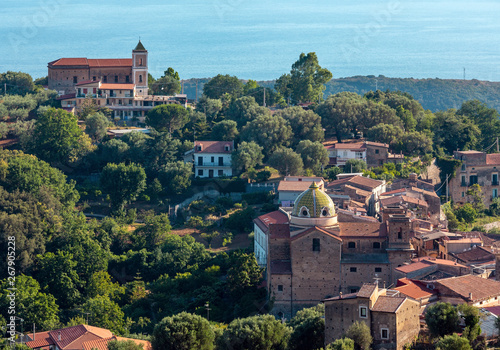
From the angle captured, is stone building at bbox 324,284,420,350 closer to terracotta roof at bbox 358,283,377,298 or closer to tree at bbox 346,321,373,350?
terracotta roof at bbox 358,283,377,298

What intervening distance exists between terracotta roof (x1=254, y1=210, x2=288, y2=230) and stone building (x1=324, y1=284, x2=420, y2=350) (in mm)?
15188

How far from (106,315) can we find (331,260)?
13996 mm

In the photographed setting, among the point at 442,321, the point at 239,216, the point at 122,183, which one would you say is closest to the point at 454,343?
the point at 442,321

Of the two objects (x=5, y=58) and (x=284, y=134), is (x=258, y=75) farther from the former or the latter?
(x=284, y=134)

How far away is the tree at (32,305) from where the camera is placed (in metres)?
56.5

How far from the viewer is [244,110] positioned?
8850 centimetres

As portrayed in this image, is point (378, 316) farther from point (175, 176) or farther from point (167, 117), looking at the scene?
point (167, 117)

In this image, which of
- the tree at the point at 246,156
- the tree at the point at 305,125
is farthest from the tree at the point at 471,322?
the tree at the point at 305,125

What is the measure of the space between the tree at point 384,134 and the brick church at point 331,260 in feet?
90.6

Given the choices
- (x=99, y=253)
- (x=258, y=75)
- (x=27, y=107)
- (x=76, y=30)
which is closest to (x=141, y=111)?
(x=27, y=107)

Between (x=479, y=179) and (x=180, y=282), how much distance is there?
26693mm

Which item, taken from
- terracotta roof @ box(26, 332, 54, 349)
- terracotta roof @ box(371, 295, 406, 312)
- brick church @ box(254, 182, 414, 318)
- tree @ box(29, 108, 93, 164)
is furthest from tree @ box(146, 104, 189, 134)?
terracotta roof @ box(371, 295, 406, 312)

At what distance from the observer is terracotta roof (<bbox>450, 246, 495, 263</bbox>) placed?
177 feet

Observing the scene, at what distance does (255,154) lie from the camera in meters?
→ 77.4
